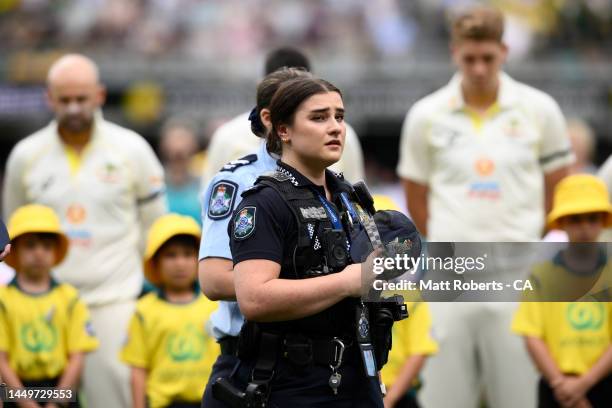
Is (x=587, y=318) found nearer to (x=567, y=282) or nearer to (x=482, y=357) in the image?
(x=482, y=357)

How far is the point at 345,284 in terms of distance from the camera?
5156mm

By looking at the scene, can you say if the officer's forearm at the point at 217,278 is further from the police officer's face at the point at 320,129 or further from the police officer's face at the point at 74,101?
the police officer's face at the point at 74,101

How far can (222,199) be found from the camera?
5.92 meters

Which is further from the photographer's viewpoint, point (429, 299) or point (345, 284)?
point (429, 299)

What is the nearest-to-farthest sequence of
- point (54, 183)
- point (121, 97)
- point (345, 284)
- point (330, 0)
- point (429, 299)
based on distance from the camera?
1. point (345, 284)
2. point (429, 299)
3. point (54, 183)
4. point (121, 97)
5. point (330, 0)

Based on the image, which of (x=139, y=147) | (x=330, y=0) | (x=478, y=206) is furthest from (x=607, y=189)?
(x=330, y=0)

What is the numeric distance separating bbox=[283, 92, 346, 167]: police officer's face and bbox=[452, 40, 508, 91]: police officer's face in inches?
133

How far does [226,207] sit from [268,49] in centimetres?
1328

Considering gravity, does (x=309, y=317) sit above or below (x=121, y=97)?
below

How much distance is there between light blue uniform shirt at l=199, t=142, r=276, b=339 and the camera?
588 centimetres

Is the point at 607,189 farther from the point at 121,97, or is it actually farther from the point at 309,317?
the point at 121,97

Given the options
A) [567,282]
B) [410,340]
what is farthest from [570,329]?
[567,282]

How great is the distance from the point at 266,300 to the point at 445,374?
151 inches

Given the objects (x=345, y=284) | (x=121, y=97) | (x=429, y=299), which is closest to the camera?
(x=345, y=284)
